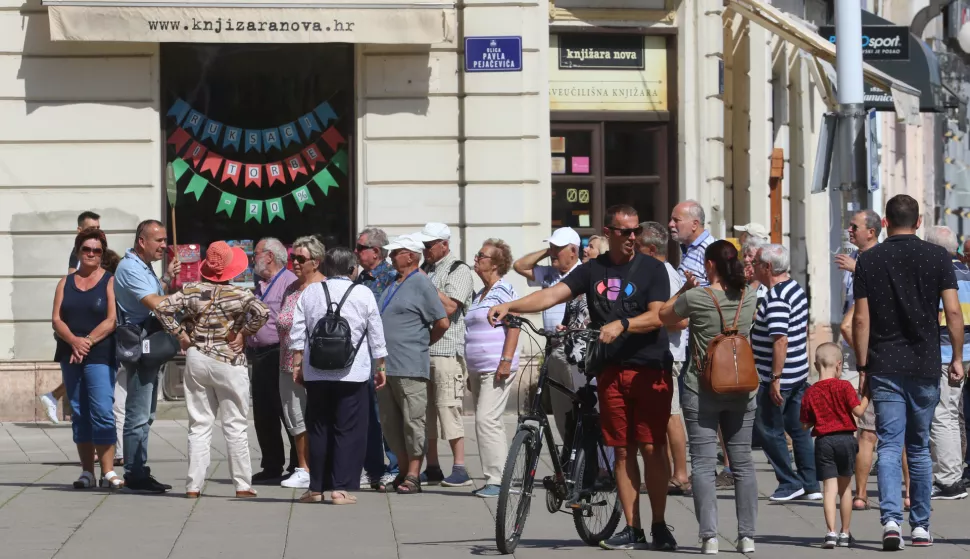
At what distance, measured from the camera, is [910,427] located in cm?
877

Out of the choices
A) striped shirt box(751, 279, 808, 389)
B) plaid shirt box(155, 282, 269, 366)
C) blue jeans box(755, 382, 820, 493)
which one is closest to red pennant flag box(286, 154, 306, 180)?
plaid shirt box(155, 282, 269, 366)

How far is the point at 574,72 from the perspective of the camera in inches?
661

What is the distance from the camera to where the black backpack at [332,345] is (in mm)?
10266

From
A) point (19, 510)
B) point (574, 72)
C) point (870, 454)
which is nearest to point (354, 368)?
point (19, 510)

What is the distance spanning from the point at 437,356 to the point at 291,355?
0.94m

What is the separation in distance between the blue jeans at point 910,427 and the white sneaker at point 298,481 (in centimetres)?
416

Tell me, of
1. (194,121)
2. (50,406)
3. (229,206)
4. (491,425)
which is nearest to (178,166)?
(194,121)

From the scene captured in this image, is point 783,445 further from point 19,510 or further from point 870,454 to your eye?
point 19,510

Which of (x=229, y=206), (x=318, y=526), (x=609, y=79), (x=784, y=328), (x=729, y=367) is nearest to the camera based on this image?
(x=729, y=367)

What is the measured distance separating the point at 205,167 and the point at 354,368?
6.10 m

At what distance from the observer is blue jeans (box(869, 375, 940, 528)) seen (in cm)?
868

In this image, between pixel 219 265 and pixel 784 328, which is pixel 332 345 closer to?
pixel 219 265

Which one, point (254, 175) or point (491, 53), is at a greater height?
point (491, 53)

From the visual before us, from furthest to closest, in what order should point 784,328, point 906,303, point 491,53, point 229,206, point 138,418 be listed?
1. point 229,206
2. point 491,53
3. point 138,418
4. point 784,328
5. point 906,303
